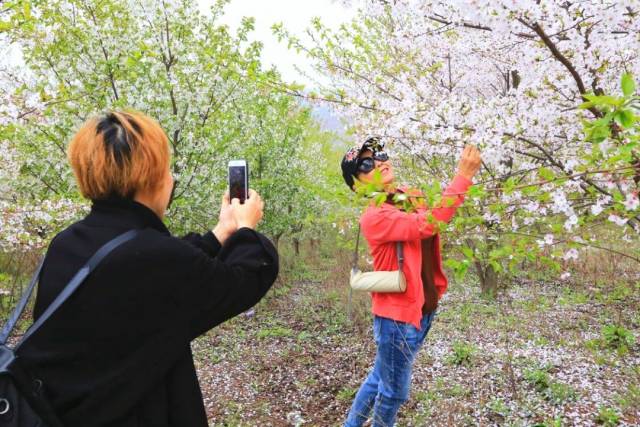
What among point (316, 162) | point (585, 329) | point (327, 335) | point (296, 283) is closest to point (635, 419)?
point (585, 329)

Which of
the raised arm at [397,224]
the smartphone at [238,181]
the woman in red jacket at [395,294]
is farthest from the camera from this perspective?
the woman in red jacket at [395,294]

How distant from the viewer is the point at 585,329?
562 cm

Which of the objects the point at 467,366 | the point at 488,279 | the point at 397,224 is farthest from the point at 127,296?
the point at 488,279

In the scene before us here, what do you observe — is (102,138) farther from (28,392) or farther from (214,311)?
(28,392)

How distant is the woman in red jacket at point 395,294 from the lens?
2.42 m

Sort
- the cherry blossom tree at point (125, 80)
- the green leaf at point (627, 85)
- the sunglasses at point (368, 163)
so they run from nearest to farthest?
the green leaf at point (627, 85), the sunglasses at point (368, 163), the cherry blossom tree at point (125, 80)

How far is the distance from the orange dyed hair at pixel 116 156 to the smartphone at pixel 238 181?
38 cm

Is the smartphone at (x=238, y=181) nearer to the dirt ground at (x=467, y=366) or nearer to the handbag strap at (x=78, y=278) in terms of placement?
the handbag strap at (x=78, y=278)

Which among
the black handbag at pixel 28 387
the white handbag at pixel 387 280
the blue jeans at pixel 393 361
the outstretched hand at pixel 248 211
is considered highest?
the outstretched hand at pixel 248 211

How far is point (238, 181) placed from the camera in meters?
1.57

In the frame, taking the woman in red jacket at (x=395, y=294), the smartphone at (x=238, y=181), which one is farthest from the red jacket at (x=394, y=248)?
the smartphone at (x=238, y=181)

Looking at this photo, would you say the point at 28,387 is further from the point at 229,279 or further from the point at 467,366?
the point at 467,366

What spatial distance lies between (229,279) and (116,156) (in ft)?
1.50

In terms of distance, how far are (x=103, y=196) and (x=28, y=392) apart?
536 mm
